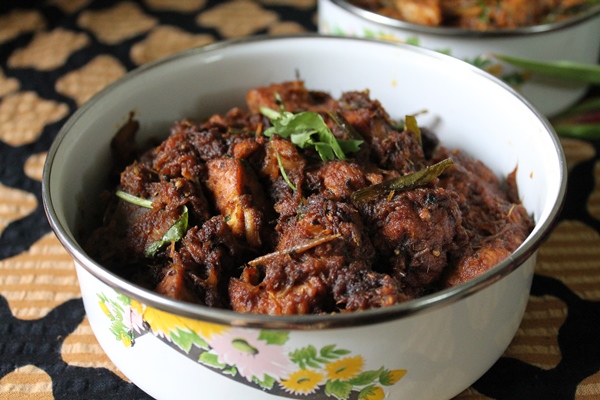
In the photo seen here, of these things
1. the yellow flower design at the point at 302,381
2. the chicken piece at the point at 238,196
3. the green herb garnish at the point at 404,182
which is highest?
the green herb garnish at the point at 404,182

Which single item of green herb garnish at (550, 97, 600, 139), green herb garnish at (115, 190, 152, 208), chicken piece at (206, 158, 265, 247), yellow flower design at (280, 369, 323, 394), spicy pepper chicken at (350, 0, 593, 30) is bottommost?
green herb garnish at (550, 97, 600, 139)

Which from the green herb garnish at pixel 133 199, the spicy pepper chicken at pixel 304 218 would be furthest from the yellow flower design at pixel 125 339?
the green herb garnish at pixel 133 199

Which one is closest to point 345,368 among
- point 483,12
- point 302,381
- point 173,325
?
point 302,381

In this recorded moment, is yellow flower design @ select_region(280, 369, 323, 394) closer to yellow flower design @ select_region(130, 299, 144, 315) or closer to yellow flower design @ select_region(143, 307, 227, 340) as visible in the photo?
yellow flower design @ select_region(143, 307, 227, 340)

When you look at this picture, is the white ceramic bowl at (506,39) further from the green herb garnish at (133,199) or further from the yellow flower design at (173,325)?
the yellow flower design at (173,325)

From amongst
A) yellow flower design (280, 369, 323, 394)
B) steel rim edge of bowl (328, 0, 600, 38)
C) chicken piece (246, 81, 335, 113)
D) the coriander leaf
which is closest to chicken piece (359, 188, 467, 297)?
the coriander leaf

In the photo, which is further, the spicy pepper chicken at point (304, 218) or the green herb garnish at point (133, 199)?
the green herb garnish at point (133, 199)

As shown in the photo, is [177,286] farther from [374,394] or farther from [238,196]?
[374,394]
